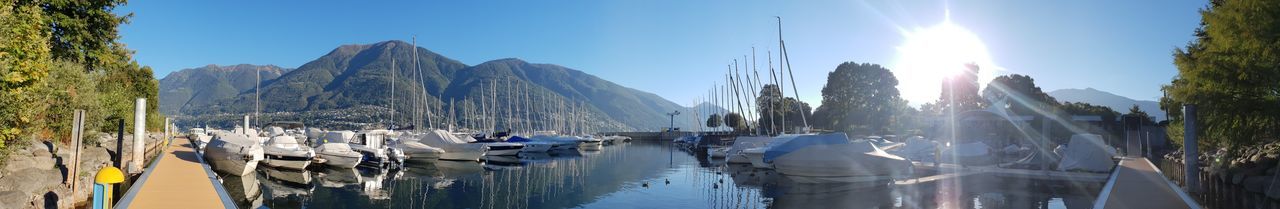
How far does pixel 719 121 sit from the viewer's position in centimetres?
11912

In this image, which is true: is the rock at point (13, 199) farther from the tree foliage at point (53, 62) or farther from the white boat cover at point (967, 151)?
the white boat cover at point (967, 151)

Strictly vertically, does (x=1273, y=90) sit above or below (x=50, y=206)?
above

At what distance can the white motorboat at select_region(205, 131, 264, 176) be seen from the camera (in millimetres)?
27344

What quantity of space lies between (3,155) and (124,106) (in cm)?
2196

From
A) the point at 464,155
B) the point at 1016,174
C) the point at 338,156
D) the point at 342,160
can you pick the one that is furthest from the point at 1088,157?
the point at 338,156

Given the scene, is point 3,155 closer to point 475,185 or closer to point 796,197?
point 475,185

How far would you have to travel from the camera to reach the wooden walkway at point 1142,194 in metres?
14.6

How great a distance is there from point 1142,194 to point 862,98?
66552mm

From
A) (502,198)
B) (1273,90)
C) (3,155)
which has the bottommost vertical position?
(502,198)

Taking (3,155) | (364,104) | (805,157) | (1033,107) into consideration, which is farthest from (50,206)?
(364,104)

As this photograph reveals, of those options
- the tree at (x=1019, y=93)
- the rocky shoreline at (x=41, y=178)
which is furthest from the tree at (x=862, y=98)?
the rocky shoreline at (x=41, y=178)

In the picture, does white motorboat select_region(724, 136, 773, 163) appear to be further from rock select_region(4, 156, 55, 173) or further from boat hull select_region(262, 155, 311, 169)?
rock select_region(4, 156, 55, 173)

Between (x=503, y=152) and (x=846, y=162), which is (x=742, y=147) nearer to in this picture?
(x=503, y=152)

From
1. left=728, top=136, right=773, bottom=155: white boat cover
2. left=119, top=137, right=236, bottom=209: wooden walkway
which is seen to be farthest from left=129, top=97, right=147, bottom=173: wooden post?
left=728, top=136, right=773, bottom=155: white boat cover
